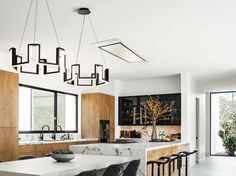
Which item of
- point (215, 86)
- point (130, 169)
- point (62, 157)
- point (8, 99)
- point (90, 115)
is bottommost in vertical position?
point (130, 169)

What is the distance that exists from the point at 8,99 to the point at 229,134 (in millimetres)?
10010

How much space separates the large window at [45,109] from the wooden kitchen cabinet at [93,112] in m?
0.27

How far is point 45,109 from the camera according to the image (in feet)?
26.0

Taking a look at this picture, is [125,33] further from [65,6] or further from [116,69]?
[116,69]

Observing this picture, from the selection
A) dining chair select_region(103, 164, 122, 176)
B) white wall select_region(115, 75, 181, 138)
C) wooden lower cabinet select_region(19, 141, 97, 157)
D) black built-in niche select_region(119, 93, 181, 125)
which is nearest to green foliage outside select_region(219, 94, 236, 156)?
black built-in niche select_region(119, 93, 181, 125)

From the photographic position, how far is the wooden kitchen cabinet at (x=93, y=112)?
893 centimetres

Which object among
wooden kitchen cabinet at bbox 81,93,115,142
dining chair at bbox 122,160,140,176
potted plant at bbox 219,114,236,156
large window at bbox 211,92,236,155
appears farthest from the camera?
large window at bbox 211,92,236,155

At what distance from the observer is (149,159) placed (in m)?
5.18

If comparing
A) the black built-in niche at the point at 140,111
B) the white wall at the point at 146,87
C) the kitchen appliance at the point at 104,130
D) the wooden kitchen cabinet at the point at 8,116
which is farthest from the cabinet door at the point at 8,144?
the black built-in niche at the point at 140,111

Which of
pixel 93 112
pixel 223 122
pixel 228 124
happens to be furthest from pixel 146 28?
pixel 223 122

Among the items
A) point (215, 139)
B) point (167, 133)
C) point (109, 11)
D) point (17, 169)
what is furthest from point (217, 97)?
point (17, 169)

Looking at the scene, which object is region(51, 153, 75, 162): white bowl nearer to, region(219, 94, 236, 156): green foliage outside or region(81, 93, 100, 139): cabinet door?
region(81, 93, 100, 139): cabinet door

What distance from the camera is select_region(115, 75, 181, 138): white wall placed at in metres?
9.58

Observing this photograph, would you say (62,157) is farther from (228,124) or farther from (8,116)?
(228,124)
